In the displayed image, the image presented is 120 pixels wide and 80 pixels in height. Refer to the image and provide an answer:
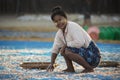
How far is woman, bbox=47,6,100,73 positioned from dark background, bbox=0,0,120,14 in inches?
401

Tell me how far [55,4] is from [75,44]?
10.7m

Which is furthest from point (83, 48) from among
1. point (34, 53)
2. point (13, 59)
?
point (34, 53)

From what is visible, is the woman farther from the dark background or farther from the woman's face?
the dark background

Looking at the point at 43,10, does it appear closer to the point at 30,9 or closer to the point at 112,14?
the point at 30,9

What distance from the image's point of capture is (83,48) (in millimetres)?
5910

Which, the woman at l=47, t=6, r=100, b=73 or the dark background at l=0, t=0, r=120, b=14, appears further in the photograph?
the dark background at l=0, t=0, r=120, b=14

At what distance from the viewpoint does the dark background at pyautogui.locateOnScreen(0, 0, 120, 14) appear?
16156mm

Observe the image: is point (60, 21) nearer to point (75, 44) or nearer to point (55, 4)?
point (75, 44)

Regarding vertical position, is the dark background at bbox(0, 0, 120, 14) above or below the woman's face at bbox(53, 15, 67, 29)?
below

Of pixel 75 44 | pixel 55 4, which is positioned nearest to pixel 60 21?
pixel 75 44

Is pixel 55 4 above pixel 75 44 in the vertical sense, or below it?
above

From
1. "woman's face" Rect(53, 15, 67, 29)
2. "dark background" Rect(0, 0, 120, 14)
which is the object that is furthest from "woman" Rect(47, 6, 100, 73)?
"dark background" Rect(0, 0, 120, 14)

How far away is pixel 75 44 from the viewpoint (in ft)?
19.0

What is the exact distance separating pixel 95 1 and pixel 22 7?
10.0 ft
